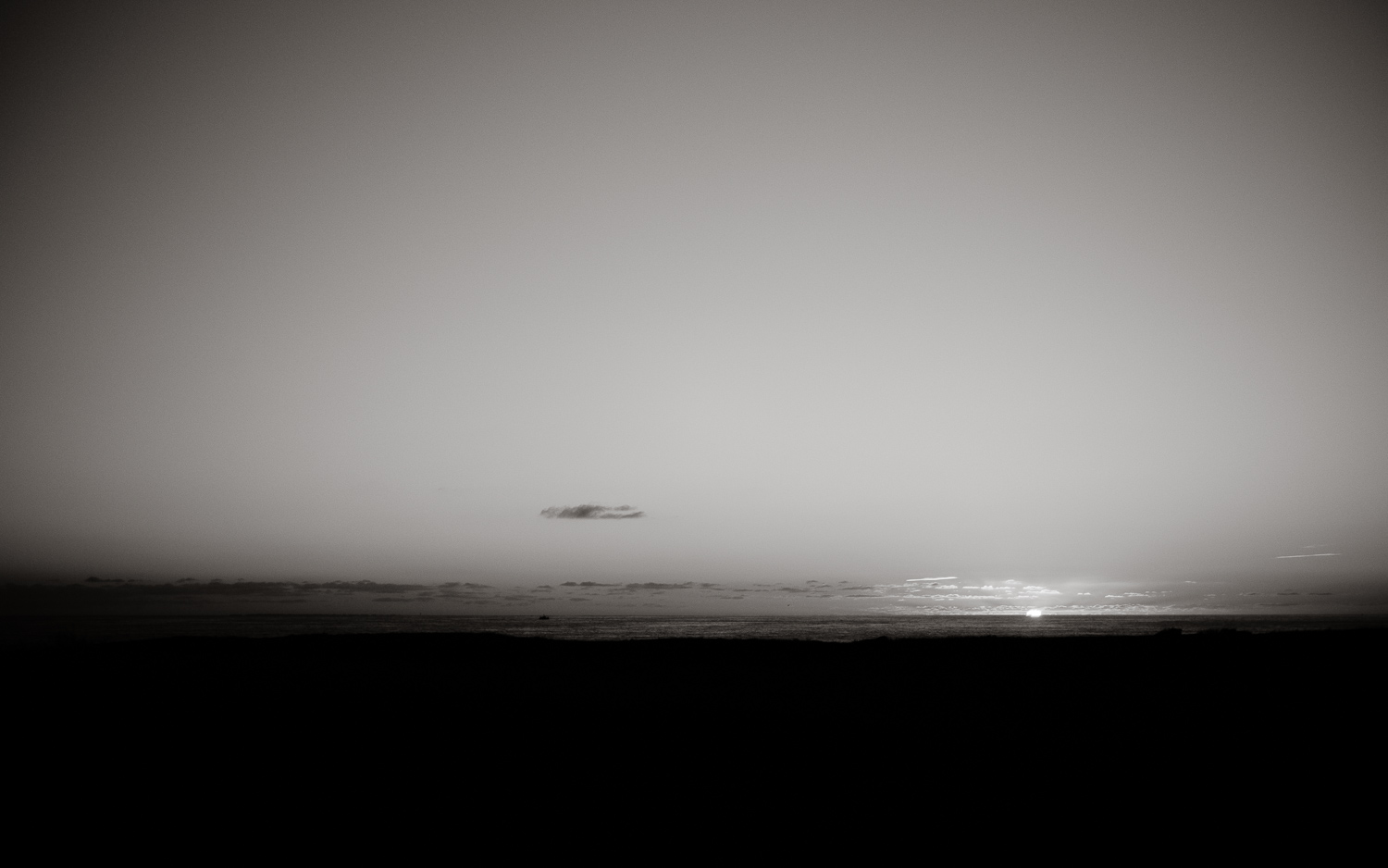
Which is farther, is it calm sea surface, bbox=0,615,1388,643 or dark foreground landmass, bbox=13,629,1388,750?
calm sea surface, bbox=0,615,1388,643

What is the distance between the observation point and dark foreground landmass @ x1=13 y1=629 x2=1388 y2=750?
40.9 ft

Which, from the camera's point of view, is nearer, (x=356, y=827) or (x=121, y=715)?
(x=356, y=827)

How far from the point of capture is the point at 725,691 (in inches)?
695

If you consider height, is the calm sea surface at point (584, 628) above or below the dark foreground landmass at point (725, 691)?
below

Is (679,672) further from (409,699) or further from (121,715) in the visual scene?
(121,715)

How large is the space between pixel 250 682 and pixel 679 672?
11.8 m

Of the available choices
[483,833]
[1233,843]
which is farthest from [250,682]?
[1233,843]

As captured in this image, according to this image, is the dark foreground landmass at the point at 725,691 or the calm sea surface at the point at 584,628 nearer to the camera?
the dark foreground landmass at the point at 725,691

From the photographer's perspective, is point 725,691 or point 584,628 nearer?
point 725,691

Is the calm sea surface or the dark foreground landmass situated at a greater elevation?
the dark foreground landmass

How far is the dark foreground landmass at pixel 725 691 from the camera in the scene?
12.5 metres

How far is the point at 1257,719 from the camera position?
1313 centimetres

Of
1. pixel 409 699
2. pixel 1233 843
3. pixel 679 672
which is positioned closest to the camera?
pixel 1233 843

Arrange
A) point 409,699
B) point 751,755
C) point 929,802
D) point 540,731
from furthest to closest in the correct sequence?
A: point 409,699, point 540,731, point 751,755, point 929,802
